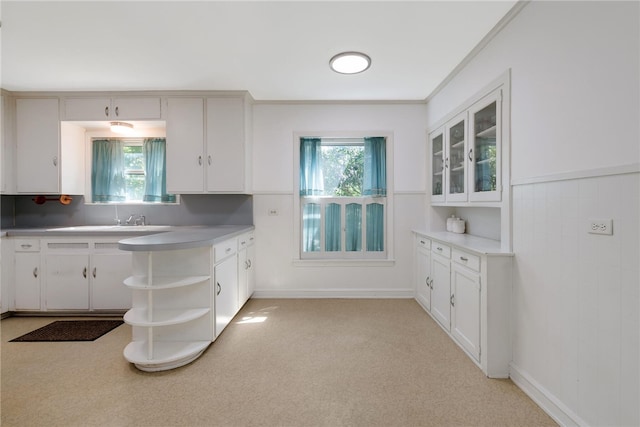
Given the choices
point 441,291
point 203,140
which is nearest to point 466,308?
point 441,291

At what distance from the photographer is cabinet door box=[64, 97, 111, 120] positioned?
10.9 feet

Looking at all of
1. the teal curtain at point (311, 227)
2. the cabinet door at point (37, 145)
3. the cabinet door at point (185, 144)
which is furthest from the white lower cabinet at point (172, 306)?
the cabinet door at point (37, 145)

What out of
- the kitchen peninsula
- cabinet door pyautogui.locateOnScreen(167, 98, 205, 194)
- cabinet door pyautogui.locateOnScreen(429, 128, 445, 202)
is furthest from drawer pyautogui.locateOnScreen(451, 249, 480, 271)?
cabinet door pyautogui.locateOnScreen(167, 98, 205, 194)

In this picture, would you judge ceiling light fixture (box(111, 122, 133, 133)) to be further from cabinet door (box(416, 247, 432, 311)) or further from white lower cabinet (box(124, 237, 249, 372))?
cabinet door (box(416, 247, 432, 311))

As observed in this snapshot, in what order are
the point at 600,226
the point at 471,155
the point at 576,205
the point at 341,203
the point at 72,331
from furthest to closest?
the point at 341,203 → the point at 72,331 → the point at 471,155 → the point at 576,205 → the point at 600,226

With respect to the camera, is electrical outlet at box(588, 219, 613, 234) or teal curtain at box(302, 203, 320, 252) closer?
electrical outlet at box(588, 219, 613, 234)

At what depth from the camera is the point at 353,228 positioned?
379 cm

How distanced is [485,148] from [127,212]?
163 inches

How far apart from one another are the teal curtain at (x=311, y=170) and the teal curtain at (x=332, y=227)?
27cm

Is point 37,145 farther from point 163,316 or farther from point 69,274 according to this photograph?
point 163,316

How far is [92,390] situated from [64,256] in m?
1.89

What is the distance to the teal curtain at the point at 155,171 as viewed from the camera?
12.0 feet

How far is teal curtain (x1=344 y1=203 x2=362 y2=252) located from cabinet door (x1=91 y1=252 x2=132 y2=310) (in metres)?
2.58

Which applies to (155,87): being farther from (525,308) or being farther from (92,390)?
(525,308)
